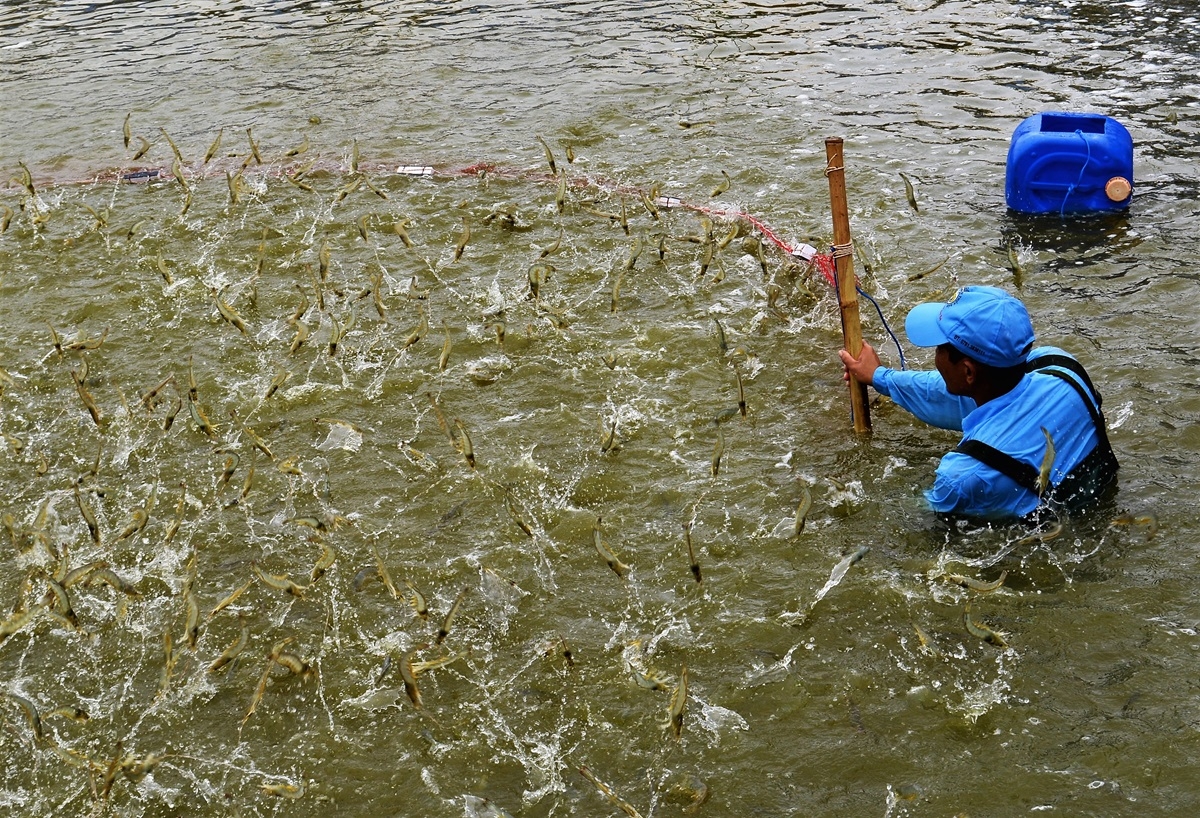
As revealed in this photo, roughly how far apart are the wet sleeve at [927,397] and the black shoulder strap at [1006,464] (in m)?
0.43

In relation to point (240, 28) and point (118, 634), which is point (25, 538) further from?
point (240, 28)

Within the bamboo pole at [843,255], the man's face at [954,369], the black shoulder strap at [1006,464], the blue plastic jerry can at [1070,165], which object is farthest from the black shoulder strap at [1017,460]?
the blue plastic jerry can at [1070,165]

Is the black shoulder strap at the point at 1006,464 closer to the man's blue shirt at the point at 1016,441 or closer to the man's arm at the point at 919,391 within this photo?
the man's blue shirt at the point at 1016,441

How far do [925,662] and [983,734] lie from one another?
1.18ft

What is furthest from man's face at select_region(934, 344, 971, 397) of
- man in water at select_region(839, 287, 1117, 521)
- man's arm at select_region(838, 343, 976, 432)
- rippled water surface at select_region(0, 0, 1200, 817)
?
rippled water surface at select_region(0, 0, 1200, 817)

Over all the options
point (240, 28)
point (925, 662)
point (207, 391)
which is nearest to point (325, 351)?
point (207, 391)

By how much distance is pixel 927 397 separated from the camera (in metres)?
4.51

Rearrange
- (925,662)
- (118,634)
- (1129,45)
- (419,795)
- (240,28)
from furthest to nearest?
1. (240,28)
2. (1129,45)
3. (118,634)
4. (925,662)
5. (419,795)

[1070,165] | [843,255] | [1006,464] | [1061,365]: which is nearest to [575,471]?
[843,255]

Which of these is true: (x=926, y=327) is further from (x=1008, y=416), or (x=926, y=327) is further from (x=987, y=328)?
(x=1008, y=416)

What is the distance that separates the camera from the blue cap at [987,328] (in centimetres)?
391

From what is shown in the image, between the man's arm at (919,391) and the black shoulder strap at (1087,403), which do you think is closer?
the black shoulder strap at (1087,403)

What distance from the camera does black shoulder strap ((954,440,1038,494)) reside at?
395 cm

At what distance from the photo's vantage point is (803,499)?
14.3ft
